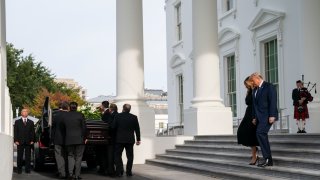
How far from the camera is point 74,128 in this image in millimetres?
13445

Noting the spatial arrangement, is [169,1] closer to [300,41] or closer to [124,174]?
[300,41]

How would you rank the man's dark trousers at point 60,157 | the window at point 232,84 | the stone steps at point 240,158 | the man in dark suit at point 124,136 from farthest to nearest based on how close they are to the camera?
the window at point 232,84, the man in dark suit at point 124,136, the man's dark trousers at point 60,157, the stone steps at point 240,158

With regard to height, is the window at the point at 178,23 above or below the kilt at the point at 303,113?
above

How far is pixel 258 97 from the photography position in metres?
11.5

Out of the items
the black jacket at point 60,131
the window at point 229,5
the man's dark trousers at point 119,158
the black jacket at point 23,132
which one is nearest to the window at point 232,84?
the window at point 229,5

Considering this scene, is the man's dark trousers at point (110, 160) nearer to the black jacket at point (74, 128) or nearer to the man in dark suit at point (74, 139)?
the man in dark suit at point (74, 139)

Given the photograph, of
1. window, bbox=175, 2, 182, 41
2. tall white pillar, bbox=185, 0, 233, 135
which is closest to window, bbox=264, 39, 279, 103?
tall white pillar, bbox=185, 0, 233, 135

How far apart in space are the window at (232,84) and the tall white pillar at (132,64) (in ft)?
26.1

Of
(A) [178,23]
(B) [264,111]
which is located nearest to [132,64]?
(B) [264,111]

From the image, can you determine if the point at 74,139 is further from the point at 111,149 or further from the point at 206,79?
the point at 206,79

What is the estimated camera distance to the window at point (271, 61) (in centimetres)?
2211

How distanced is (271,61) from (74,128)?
37.2ft

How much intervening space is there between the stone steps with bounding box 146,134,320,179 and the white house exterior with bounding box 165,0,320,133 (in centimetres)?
275

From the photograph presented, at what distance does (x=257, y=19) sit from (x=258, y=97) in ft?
39.7
